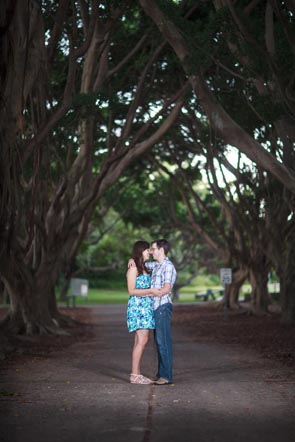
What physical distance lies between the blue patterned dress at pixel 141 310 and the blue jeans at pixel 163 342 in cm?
10

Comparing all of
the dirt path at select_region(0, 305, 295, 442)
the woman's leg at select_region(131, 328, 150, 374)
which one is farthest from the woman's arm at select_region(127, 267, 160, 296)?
the dirt path at select_region(0, 305, 295, 442)

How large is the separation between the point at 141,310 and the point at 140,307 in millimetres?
40

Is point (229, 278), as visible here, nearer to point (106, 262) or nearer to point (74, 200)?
point (74, 200)

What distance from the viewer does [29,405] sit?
27.7ft

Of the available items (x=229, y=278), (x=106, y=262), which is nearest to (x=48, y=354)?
(x=229, y=278)

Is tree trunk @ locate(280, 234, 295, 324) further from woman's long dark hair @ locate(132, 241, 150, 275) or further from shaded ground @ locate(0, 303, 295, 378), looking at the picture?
woman's long dark hair @ locate(132, 241, 150, 275)

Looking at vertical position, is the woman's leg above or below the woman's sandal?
above

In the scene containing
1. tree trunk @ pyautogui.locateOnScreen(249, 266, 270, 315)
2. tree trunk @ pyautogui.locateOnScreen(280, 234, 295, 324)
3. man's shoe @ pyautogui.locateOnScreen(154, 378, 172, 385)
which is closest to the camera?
man's shoe @ pyautogui.locateOnScreen(154, 378, 172, 385)

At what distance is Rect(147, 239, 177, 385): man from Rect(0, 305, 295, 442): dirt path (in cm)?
26

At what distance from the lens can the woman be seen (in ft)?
33.9

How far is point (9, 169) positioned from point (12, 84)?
1.25 metres

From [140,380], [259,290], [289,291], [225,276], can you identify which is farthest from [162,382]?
[259,290]

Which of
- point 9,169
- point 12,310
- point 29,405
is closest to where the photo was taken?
point 29,405

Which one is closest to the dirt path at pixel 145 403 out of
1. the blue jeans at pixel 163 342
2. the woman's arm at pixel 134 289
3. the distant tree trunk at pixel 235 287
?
the blue jeans at pixel 163 342
